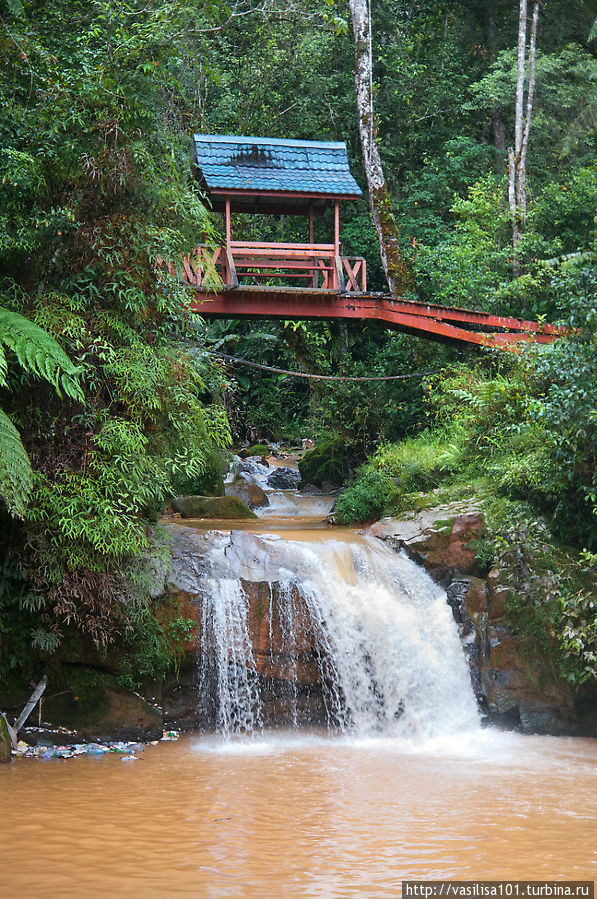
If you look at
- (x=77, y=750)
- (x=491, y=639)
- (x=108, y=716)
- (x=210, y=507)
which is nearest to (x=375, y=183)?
(x=210, y=507)

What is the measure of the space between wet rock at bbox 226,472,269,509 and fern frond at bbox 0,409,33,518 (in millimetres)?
8801

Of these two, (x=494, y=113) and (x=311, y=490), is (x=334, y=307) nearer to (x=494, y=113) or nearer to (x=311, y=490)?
(x=311, y=490)

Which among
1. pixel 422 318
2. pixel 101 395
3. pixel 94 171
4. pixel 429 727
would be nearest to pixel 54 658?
pixel 101 395

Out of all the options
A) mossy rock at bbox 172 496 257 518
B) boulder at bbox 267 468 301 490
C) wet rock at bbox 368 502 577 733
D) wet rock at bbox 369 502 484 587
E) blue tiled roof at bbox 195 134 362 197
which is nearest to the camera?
wet rock at bbox 368 502 577 733

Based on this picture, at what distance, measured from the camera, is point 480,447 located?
42.2 feet

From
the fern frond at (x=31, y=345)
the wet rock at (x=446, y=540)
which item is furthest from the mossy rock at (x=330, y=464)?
the fern frond at (x=31, y=345)

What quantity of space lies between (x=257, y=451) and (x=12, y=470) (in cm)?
1468

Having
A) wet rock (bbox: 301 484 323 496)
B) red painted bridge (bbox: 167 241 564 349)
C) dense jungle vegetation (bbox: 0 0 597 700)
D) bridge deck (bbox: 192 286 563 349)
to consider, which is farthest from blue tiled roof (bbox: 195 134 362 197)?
wet rock (bbox: 301 484 323 496)

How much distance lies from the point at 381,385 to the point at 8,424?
11.2 metres

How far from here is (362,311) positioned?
15.3 metres

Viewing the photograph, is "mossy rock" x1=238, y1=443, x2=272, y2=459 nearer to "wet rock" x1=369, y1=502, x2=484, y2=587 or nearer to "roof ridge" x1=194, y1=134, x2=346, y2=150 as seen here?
"roof ridge" x1=194, y1=134, x2=346, y2=150

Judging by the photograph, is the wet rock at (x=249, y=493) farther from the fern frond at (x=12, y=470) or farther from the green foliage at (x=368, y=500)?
the fern frond at (x=12, y=470)

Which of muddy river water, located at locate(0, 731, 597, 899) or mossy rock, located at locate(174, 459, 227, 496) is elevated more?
mossy rock, located at locate(174, 459, 227, 496)

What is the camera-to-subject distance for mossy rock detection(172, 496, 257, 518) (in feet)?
45.4
